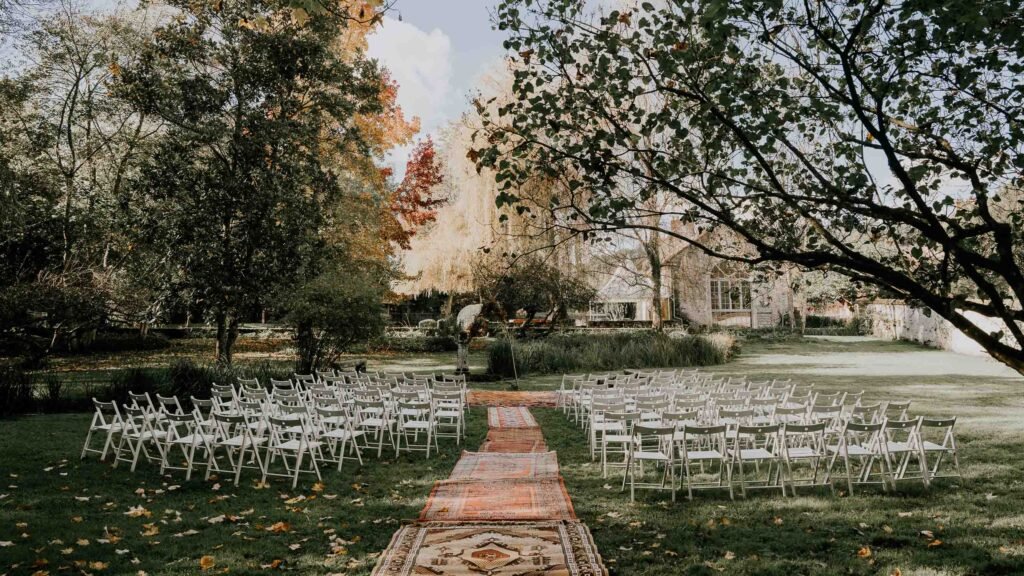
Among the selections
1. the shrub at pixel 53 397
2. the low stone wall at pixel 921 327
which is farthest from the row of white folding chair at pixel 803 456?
the low stone wall at pixel 921 327

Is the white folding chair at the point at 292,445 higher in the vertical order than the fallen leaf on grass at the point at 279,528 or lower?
higher

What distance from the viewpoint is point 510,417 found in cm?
1291

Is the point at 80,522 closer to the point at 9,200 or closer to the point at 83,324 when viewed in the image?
the point at 9,200

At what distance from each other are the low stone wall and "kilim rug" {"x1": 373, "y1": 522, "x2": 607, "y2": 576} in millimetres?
22249

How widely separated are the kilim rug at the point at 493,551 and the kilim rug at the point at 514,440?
4019mm

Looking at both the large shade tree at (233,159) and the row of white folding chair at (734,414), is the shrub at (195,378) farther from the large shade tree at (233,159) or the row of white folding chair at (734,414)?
the row of white folding chair at (734,414)

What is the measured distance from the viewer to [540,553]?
16.9 ft

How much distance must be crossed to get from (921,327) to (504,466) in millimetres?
31480

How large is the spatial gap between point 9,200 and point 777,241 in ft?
29.6

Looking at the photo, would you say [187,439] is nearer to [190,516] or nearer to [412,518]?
[190,516]

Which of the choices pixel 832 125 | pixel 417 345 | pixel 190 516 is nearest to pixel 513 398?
pixel 190 516

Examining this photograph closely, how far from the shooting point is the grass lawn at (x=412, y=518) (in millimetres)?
5051

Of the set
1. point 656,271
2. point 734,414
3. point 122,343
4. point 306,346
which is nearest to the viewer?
point 734,414

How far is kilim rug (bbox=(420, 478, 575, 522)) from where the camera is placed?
245 inches
